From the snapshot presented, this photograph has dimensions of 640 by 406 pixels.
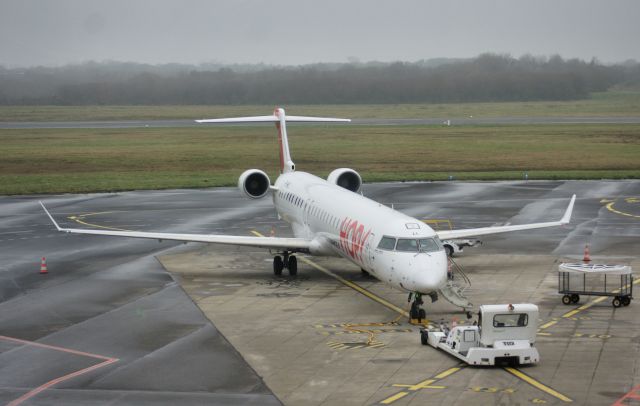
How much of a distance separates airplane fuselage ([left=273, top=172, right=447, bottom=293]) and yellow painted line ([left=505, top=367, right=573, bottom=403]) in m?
4.72

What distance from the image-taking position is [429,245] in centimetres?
2961

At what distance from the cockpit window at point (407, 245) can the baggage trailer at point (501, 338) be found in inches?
173

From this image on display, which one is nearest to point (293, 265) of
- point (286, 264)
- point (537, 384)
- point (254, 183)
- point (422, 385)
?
point (286, 264)

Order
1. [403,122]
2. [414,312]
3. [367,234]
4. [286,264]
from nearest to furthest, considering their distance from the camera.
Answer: [414,312] → [367,234] → [286,264] → [403,122]

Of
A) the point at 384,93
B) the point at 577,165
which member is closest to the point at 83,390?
the point at 577,165

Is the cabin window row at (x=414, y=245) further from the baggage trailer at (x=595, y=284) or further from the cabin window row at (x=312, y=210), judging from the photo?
the baggage trailer at (x=595, y=284)

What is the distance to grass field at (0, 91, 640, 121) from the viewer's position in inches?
5960

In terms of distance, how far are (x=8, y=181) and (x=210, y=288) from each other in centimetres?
4233

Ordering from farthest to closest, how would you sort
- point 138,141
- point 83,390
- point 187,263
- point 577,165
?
Result: 1. point 138,141
2. point 577,165
3. point 187,263
4. point 83,390

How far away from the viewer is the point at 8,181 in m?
73.3

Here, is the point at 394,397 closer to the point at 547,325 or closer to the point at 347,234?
the point at 547,325

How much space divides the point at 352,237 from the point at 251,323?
16.5 feet

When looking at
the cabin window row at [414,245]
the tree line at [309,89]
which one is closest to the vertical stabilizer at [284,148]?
the cabin window row at [414,245]

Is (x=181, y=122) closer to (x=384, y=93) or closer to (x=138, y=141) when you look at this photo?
(x=138, y=141)
